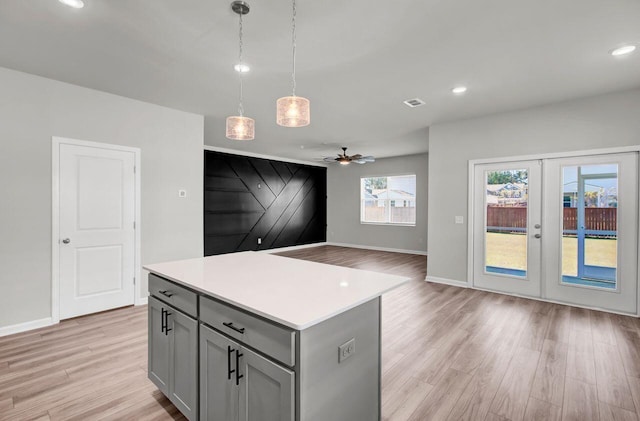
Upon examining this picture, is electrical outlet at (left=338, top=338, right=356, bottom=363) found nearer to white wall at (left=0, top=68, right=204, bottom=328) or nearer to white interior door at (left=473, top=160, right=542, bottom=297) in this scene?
white wall at (left=0, top=68, right=204, bottom=328)

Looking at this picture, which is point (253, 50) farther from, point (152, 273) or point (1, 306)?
point (1, 306)

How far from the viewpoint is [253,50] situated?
273 cm

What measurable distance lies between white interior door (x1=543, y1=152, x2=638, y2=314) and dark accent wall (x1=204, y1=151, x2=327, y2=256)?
614cm

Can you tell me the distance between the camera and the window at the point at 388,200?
853 centimetres

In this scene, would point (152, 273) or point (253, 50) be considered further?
point (253, 50)

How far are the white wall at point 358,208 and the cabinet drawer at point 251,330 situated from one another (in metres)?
7.34

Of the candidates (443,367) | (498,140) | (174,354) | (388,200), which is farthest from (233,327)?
(388,200)

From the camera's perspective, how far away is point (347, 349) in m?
1.45

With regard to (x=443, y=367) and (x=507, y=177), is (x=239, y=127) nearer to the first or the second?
(x=443, y=367)

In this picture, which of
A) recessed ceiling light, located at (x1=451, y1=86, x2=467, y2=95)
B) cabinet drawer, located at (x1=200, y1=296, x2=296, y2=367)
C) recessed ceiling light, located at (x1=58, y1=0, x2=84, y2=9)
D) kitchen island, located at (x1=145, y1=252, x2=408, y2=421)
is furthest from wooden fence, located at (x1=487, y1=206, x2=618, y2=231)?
recessed ceiling light, located at (x1=58, y1=0, x2=84, y2=9)

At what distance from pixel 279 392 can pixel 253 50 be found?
2.68 metres

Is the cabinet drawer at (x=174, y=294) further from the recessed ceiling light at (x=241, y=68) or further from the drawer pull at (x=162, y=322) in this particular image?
the recessed ceiling light at (x=241, y=68)

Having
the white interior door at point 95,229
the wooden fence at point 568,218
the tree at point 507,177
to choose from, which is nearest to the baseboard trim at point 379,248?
the wooden fence at point 568,218

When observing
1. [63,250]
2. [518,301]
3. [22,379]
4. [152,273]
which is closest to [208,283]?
[152,273]
